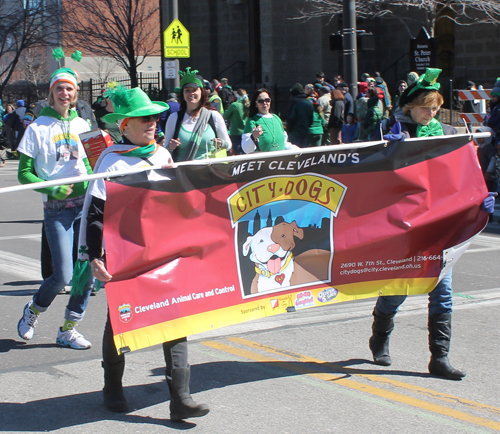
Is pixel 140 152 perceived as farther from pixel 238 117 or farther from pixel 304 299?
pixel 238 117

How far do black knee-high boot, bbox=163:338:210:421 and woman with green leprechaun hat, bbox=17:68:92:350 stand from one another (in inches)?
58.4

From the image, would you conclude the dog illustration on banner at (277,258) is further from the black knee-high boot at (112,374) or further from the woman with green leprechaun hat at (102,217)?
the black knee-high boot at (112,374)

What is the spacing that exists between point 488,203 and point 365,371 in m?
1.33

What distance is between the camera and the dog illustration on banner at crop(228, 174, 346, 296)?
4.43 meters

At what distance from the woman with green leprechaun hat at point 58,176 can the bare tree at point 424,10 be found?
16393mm

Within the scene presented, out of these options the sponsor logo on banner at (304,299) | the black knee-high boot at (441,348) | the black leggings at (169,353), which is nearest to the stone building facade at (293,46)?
the black knee-high boot at (441,348)

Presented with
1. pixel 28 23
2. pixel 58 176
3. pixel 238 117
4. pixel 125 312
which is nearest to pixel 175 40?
pixel 238 117

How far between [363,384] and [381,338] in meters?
0.43

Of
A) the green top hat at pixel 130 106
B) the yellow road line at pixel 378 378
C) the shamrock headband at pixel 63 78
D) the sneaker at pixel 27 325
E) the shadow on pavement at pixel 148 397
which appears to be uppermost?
the shamrock headband at pixel 63 78

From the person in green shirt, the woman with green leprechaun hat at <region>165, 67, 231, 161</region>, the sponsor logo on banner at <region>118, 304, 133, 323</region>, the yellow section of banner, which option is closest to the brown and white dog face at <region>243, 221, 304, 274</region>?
the yellow section of banner

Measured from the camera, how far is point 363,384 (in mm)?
4719

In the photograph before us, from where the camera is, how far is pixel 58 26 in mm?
34875

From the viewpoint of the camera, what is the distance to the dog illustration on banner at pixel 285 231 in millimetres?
4430

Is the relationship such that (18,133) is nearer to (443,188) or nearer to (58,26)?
(58,26)
